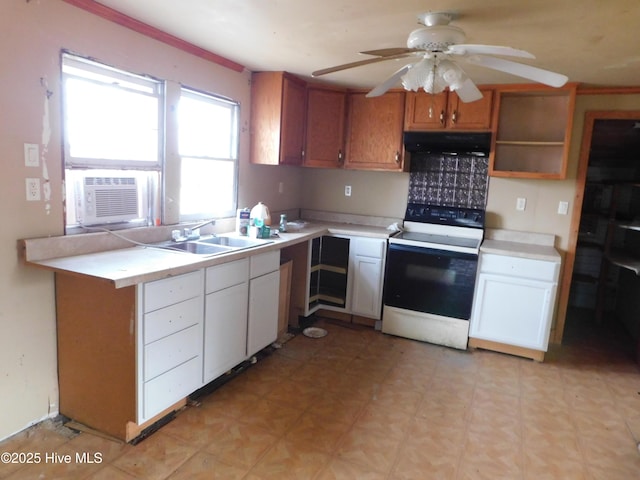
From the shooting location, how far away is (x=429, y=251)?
11.6 ft

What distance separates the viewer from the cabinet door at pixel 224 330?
2.51 meters

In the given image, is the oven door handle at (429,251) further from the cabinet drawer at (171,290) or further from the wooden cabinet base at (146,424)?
the wooden cabinet base at (146,424)

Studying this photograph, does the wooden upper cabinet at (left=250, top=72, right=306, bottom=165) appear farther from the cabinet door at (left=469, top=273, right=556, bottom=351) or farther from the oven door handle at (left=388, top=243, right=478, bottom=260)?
the cabinet door at (left=469, top=273, right=556, bottom=351)

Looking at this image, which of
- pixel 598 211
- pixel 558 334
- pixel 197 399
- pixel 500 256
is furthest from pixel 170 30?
pixel 598 211

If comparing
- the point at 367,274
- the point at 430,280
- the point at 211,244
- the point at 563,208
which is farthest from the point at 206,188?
the point at 563,208

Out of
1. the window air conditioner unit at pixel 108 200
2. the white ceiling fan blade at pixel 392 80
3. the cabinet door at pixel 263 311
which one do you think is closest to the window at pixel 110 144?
the window air conditioner unit at pixel 108 200

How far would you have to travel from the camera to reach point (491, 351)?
3.53 metres

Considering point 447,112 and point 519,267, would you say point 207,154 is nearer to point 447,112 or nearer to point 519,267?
point 447,112

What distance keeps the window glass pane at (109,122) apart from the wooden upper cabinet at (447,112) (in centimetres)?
215

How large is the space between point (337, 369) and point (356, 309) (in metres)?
0.91

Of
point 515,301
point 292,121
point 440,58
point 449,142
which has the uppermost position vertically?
point 440,58

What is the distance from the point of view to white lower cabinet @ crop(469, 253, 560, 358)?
3260 millimetres

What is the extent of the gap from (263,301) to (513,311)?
1.97 m

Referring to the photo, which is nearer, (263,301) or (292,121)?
(263,301)
